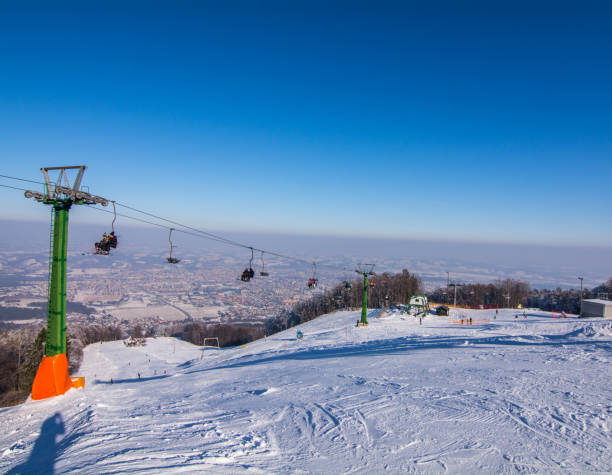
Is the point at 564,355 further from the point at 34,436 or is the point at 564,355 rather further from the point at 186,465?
the point at 34,436

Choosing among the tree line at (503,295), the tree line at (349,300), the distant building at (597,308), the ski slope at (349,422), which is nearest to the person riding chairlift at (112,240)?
the ski slope at (349,422)

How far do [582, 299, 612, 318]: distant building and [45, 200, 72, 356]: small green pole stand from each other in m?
44.5

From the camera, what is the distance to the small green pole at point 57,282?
1130 cm

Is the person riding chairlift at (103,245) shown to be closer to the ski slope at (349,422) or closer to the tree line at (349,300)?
the ski slope at (349,422)

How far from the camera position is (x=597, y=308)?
3459 centimetres

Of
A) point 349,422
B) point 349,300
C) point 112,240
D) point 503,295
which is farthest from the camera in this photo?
point 503,295

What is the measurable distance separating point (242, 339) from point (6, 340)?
3201cm

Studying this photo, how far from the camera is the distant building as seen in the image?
33250 millimetres

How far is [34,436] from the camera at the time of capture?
7.67 meters

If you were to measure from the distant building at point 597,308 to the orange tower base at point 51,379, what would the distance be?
4420cm

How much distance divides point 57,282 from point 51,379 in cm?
316

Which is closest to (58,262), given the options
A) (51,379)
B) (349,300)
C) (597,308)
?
(51,379)

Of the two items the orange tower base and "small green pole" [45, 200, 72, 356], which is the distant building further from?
"small green pole" [45, 200, 72, 356]

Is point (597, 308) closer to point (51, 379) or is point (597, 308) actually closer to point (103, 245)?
point (103, 245)
